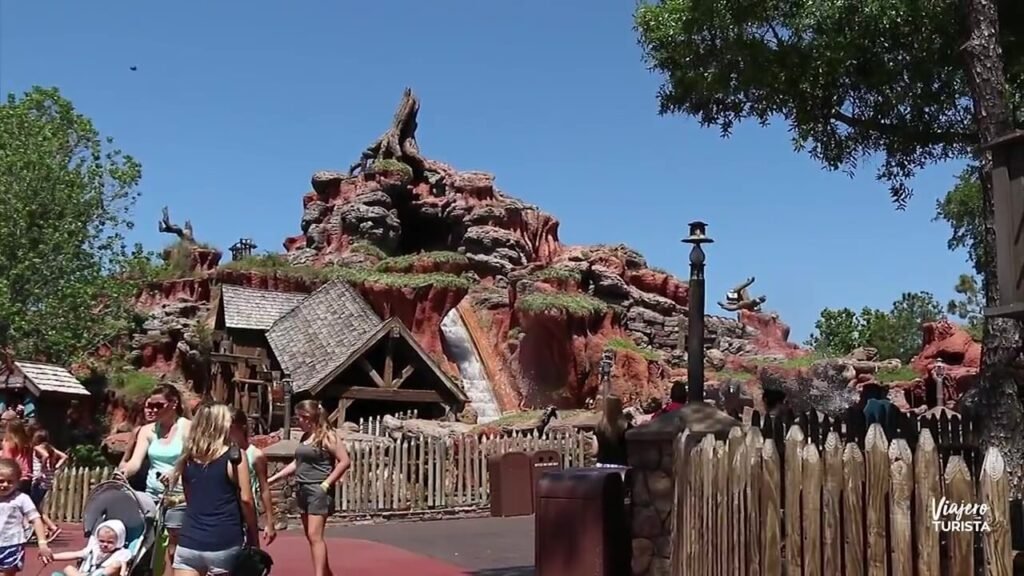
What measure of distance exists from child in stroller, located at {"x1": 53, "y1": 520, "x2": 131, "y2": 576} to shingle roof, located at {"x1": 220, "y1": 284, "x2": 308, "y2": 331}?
73.9 feet

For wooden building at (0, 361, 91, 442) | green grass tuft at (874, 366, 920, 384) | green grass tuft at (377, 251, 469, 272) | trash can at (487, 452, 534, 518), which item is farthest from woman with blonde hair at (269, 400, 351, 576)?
green grass tuft at (377, 251, 469, 272)

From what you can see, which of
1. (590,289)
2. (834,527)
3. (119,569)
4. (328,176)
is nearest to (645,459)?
(834,527)

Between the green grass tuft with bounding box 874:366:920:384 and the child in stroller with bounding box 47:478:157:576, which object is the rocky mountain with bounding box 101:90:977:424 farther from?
the child in stroller with bounding box 47:478:157:576

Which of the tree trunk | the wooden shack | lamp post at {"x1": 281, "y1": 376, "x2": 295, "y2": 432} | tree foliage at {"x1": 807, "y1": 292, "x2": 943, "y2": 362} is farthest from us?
tree foliage at {"x1": 807, "y1": 292, "x2": 943, "y2": 362}

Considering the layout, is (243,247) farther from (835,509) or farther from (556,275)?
(835,509)

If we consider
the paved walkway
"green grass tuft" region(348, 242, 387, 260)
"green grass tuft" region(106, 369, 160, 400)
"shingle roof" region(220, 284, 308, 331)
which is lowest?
the paved walkway

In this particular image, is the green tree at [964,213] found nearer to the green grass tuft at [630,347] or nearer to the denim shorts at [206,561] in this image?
the green grass tuft at [630,347]

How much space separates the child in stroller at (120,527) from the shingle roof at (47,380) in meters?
10.9

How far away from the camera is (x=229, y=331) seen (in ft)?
93.1

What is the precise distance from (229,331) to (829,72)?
2117cm

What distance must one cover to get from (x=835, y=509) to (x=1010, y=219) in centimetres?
184

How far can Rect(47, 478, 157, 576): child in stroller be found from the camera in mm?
5910

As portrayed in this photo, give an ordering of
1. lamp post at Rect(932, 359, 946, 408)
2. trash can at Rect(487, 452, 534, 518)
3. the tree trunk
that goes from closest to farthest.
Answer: the tree trunk, trash can at Rect(487, 452, 534, 518), lamp post at Rect(932, 359, 946, 408)

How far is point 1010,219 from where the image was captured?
5230mm
